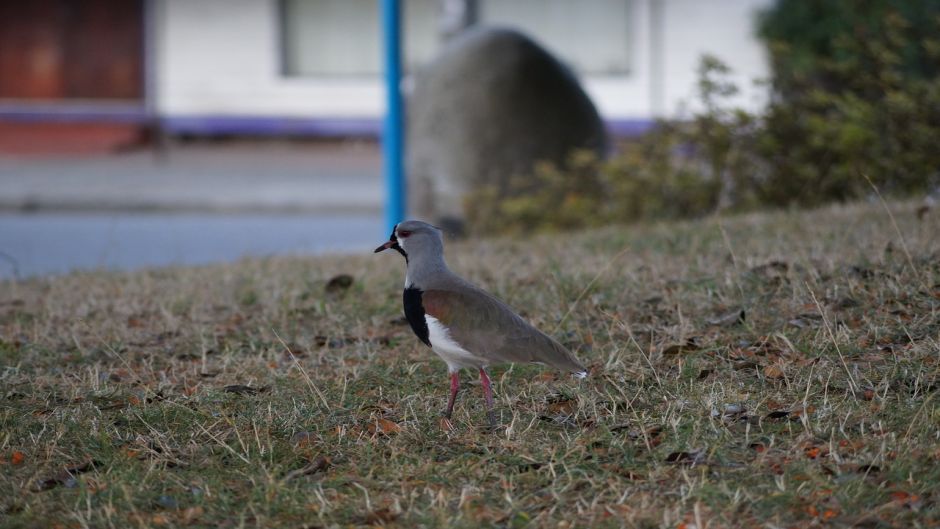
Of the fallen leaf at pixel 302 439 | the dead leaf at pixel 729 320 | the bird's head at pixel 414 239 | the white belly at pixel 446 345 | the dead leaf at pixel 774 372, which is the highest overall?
the bird's head at pixel 414 239

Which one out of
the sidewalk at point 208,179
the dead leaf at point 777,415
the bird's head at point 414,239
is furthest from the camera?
the sidewalk at point 208,179

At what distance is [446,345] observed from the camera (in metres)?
4.15

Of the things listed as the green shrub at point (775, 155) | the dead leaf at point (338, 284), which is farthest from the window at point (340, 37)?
the dead leaf at point (338, 284)

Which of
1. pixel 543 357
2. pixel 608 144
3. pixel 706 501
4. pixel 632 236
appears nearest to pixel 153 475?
pixel 543 357

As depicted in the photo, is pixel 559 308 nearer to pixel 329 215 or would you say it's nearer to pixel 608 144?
Result: pixel 608 144

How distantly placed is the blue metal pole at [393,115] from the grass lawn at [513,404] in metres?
2.84

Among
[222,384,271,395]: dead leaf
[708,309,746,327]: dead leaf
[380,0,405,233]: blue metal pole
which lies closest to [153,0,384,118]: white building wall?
[380,0,405,233]: blue metal pole

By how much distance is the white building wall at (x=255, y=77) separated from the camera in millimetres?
19781

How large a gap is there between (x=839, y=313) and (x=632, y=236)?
269cm

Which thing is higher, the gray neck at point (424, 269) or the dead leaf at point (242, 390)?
the gray neck at point (424, 269)

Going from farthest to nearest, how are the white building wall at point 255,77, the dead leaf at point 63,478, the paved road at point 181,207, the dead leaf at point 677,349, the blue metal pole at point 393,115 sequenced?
the white building wall at point 255,77, the paved road at point 181,207, the blue metal pole at point 393,115, the dead leaf at point 677,349, the dead leaf at point 63,478

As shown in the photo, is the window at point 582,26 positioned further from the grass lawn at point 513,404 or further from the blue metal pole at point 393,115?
the grass lawn at point 513,404

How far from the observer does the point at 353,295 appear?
20.4 feet

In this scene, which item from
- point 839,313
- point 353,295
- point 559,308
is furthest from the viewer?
point 353,295
